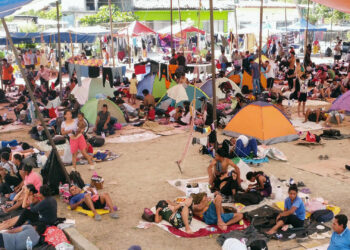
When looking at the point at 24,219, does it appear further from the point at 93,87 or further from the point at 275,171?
the point at 93,87

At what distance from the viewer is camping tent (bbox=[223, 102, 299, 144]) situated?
39.1ft

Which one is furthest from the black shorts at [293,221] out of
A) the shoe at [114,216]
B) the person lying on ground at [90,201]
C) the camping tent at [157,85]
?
the camping tent at [157,85]

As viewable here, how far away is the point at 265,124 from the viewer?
39.2ft

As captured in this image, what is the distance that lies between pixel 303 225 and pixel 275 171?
9.58ft

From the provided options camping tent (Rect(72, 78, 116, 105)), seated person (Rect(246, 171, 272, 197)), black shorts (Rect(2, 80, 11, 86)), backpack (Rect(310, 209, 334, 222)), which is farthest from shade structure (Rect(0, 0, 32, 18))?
black shorts (Rect(2, 80, 11, 86))

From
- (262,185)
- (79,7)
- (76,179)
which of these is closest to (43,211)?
(76,179)

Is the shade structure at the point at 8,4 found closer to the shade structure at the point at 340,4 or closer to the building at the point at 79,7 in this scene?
the shade structure at the point at 340,4

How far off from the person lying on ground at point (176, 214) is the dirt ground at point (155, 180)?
238mm

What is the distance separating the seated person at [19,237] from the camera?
21.0ft

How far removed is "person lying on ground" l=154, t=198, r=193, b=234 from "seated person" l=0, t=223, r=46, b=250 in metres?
1.90

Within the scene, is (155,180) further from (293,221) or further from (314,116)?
(314,116)

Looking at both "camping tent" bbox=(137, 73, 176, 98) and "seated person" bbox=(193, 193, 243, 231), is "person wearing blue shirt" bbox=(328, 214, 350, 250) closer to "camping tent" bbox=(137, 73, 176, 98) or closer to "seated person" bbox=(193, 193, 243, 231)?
"seated person" bbox=(193, 193, 243, 231)

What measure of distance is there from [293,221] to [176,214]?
1808 millimetres

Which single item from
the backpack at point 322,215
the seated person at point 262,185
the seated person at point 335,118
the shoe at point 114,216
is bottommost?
the shoe at point 114,216
